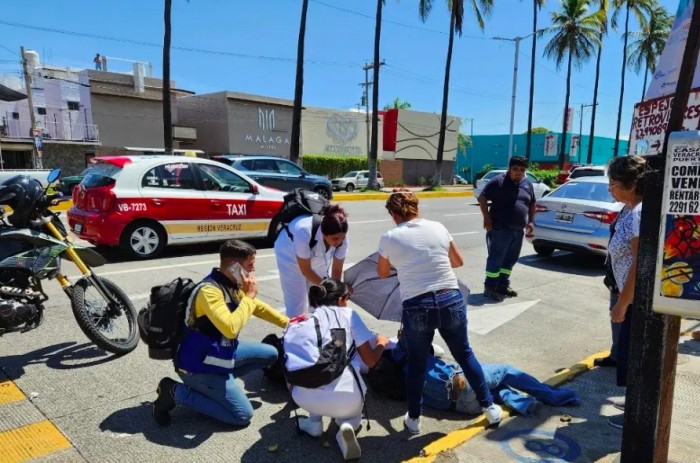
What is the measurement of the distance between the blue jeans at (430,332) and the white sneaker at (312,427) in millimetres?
565

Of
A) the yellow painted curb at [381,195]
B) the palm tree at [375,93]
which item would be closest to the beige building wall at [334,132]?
the palm tree at [375,93]

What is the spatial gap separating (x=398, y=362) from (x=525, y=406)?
883 millimetres

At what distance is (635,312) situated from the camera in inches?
98.1

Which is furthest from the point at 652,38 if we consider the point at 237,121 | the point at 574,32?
the point at 237,121

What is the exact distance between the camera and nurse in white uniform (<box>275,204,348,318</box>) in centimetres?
368

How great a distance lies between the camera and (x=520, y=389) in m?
3.63

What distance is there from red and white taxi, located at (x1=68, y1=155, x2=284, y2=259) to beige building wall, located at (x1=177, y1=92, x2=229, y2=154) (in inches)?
1038

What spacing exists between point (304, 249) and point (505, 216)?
129 inches

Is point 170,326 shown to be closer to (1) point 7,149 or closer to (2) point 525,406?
(2) point 525,406

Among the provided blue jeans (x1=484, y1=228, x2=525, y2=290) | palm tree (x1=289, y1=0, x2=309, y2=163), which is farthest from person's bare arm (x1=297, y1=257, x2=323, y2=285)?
palm tree (x1=289, y1=0, x2=309, y2=163)

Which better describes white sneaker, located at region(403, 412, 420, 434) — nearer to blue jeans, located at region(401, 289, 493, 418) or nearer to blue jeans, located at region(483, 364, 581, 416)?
blue jeans, located at region(401, 289, 493, 418)

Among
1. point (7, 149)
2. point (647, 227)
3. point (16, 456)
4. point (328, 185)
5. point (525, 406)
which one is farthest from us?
point (7, 149)

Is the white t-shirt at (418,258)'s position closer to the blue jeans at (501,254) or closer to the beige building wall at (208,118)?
the blue jeans at (501,254)

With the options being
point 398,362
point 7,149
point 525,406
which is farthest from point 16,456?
point 7,149
